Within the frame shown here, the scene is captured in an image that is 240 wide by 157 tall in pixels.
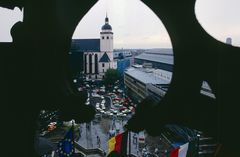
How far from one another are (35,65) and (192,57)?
2139 mm

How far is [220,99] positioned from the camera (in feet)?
13.4

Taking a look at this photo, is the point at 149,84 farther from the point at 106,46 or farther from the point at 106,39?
the point at 106,39

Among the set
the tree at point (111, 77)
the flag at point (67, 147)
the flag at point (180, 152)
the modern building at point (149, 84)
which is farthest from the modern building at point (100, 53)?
the flag at point (67, 147)

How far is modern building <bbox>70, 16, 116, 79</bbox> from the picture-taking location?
344ft

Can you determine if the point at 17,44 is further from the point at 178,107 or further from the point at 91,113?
the point at 178,107

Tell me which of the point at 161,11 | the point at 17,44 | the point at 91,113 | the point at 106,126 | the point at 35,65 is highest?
the point at 161,11

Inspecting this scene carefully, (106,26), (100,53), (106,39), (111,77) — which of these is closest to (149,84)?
(111,77)

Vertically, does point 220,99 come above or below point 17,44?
below

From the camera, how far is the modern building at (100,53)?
344ft

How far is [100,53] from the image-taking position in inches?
4313

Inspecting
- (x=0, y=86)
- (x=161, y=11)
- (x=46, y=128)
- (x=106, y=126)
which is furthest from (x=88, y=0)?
(x=106, y=126)

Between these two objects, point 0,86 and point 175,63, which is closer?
point 175,63

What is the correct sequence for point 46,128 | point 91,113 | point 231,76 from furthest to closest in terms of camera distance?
point 46,128 → point 91,113 → point 231,76

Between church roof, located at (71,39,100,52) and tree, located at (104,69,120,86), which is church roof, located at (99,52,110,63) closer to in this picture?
church roof, located at (71,39,100,52)
